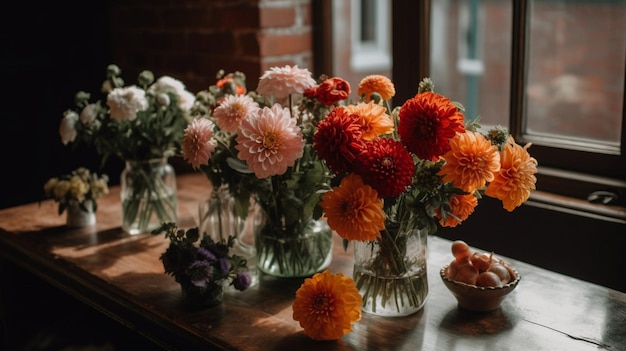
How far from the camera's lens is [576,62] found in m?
5.63

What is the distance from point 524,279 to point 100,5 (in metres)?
1.87

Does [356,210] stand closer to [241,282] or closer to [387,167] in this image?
[387,167]

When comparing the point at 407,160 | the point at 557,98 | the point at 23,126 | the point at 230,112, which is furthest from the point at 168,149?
the point at 557,98

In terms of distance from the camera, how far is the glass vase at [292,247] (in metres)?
Answer: 1.33

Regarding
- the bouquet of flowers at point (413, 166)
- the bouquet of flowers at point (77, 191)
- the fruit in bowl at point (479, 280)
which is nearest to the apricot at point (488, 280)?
the fruit in bowl at point (479, 280)

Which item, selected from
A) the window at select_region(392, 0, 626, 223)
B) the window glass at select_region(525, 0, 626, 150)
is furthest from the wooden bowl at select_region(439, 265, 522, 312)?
the window glass at select_region(525, 0, 626, 150)

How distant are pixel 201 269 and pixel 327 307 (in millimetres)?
253

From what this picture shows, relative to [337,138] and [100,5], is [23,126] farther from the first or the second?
[337,138]

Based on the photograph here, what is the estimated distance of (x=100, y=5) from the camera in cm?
251

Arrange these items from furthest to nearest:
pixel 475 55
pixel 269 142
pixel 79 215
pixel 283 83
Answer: pixel 475 55
pixel 79 215
pixel 283 83
pixel 269 142

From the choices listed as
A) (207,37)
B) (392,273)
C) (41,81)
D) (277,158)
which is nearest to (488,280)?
(392,273)

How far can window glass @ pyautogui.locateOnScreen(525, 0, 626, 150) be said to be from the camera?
18.2 feet

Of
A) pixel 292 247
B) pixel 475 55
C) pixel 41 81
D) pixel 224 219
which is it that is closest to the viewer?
pixel 292 247

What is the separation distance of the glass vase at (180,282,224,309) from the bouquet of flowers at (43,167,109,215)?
551 mm
